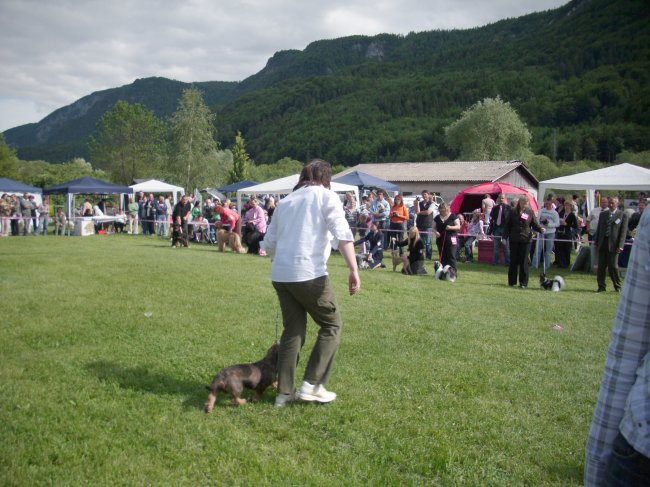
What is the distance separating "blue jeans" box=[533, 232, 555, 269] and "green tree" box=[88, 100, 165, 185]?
5337cm

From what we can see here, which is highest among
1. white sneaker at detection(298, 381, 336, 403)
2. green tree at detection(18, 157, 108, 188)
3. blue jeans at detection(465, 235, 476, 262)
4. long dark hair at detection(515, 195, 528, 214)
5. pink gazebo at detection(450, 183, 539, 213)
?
green tree at detection(18, 157, 108, 188)

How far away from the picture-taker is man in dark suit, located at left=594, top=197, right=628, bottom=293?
11188 mm

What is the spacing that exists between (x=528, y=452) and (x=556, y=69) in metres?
138

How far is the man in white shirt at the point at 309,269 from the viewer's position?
4.03 metres

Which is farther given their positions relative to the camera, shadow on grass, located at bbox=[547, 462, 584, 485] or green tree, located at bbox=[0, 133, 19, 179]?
green tree, located at bbox=[0, 133, 19, 179]

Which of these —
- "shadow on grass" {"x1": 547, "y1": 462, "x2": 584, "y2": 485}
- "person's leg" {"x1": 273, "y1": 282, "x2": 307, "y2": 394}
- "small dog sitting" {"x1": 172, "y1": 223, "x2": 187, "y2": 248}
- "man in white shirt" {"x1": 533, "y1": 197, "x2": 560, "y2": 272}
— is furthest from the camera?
"small dog sitting" {"x1": 172, "y1": 223, "x2": 187, "y2": 248}

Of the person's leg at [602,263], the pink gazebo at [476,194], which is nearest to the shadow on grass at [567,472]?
the person's leg at [602,263]

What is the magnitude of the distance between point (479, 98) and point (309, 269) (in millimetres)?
122791

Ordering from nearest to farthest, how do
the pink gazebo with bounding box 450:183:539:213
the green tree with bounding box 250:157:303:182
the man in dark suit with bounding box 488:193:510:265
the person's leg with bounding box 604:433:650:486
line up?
the person's leg with bounding box 604:433:650:486 < the man in dark suit with bounding box 488:193:510:265 < the pink gazebo with bounding box 450:183:539:213 < the green tree with bounding box 250:157:303:182

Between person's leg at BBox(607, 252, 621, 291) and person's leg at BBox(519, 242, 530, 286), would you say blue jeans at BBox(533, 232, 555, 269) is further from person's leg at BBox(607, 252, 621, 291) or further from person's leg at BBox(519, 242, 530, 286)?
person's leg at BBox(519, 242, 530, 286)

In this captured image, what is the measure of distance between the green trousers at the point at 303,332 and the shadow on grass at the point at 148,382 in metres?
0.81

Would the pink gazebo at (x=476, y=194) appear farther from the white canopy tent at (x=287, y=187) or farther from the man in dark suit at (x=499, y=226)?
the white canopy tent at (x=287, y=187)

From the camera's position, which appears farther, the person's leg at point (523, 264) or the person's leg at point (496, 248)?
the person's leg at point (496, 248)

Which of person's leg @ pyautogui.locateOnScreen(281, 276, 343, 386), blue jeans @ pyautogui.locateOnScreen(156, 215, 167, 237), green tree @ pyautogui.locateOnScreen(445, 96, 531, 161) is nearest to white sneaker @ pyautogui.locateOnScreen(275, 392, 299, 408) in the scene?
person's leg @ pyautogui.locateOnScreen(281, 276, 343, 386)
